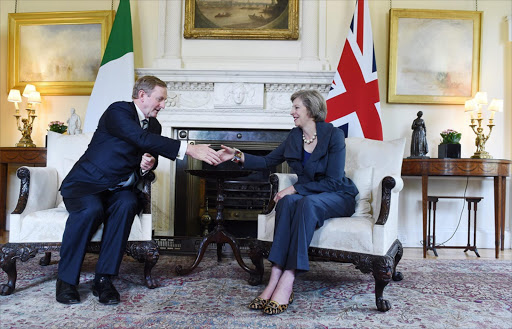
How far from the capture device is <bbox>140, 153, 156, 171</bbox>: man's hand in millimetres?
2525

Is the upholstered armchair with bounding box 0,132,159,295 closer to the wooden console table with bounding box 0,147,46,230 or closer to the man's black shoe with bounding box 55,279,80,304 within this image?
the man's black shoe with bounding box 55,279,80,304

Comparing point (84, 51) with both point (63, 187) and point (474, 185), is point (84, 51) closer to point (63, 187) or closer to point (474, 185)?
point (63, 187)

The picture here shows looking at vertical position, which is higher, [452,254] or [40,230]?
[40,230]

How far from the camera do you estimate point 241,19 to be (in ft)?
14.3

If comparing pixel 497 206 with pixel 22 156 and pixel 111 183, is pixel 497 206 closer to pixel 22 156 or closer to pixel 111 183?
pixel 111 183

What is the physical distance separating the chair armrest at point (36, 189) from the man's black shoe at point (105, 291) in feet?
2.10

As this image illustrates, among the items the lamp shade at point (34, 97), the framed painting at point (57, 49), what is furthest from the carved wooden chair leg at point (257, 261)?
the lamp shade at point (34, 97)

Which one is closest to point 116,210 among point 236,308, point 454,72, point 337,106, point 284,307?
point 236,308

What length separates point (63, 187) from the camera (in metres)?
2.33

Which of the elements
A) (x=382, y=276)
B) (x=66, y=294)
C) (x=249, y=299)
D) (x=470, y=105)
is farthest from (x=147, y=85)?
(x=470, y=105)

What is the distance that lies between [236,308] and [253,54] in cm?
291

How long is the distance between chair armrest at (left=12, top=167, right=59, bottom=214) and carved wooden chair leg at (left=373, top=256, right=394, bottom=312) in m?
2.03

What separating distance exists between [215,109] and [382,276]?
8.71 ft

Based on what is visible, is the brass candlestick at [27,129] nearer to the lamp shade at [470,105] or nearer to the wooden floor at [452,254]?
the wooden floor at [452,254]
